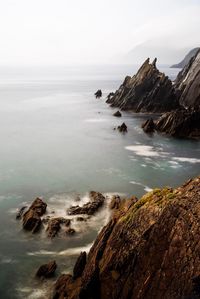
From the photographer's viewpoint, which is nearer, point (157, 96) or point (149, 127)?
point (149, 127)

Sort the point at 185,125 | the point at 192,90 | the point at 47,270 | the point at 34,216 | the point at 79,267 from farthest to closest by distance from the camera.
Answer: the point at 192,90 < the point at 185,125 < the point at 34,216 < the point at 47,270 < the point at 79,267

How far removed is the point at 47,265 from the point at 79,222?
8316 millimetres

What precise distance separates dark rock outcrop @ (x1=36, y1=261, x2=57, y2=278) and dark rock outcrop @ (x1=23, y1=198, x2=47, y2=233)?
6554 mm

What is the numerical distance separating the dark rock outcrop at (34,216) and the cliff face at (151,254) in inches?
434

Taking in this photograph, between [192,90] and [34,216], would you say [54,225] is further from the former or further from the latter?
[192,90]

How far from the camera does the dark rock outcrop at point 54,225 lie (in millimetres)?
31083

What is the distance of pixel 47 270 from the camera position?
25.2m

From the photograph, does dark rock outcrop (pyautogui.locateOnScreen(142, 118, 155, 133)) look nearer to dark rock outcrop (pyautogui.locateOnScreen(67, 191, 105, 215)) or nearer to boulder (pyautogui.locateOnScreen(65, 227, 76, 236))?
dark rock outcrop (pyautogui.locateOnScreen(67, 191, 105, 215))

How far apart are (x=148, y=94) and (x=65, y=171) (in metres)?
59.3

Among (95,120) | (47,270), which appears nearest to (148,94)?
(95,120)

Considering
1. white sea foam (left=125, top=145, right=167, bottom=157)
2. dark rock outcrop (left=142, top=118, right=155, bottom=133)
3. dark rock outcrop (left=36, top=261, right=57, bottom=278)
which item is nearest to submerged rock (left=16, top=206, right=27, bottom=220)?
dark rock outcrop (left=36, top=261, right=57, bottom=278)

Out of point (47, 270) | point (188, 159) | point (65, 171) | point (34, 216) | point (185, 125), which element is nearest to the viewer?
point (47, 270)

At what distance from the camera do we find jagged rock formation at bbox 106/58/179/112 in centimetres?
9788

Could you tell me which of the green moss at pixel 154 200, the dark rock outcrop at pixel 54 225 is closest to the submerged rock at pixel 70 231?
the dark rock outcrop at pixel 54 225
